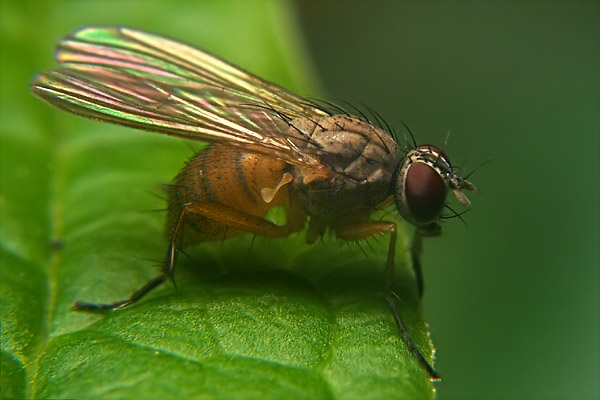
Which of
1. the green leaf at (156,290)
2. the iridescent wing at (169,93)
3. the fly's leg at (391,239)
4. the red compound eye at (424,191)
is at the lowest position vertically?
the green leaf at (156,290)

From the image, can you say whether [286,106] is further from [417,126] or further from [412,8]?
[412,8]

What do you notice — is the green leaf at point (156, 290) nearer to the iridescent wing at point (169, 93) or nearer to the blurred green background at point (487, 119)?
the blurred green background at point (487, 119)

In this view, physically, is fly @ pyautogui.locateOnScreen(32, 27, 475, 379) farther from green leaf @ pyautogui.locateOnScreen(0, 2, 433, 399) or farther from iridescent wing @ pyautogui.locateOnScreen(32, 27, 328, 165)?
green leaf @ pyautogui.locateOnScreen(0, 2, 433, 399)

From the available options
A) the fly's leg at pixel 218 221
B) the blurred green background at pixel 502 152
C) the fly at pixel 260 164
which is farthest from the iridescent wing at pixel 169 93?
the blurred green background at pixel 502 152

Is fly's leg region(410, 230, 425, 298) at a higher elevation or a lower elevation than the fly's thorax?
lower

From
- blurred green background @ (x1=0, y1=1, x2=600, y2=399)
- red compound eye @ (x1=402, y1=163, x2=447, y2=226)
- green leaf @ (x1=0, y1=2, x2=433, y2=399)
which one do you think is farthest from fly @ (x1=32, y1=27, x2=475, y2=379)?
blurred green background @ (x1=0, y1=1, x2=600, y2=399)

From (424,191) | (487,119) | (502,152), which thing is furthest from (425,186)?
(487,119)
